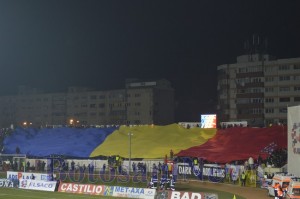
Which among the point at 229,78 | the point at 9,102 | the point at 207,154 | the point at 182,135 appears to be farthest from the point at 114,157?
the point at 9,102

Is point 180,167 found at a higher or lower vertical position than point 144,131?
lower

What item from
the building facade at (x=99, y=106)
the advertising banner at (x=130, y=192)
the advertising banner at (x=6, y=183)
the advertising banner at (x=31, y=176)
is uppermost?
the building facade at (x=99, y=106)

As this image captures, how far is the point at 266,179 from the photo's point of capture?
40844 mm

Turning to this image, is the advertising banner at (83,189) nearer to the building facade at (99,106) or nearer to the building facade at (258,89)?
the building facade at (258,89)

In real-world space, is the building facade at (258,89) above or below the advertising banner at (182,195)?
above

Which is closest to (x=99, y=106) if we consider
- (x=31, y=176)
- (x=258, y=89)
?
(x=258, y=89)

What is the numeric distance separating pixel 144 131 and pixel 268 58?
49.7 m

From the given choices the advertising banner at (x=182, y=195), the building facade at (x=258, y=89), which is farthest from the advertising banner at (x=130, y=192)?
the building facade at (x=258, y=89)

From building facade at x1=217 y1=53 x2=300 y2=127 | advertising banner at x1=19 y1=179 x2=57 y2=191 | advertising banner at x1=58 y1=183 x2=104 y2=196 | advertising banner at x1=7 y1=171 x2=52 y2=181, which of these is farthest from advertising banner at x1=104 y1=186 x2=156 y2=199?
building facade at x1=217 y1=53 x2=300 y2=127

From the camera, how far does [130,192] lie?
35.5 metres

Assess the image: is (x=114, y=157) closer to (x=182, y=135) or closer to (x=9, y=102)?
(x=182, y=135)

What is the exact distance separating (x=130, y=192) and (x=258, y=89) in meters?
70.0

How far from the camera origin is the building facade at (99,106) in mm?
134125

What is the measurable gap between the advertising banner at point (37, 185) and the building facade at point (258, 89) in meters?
57.2
